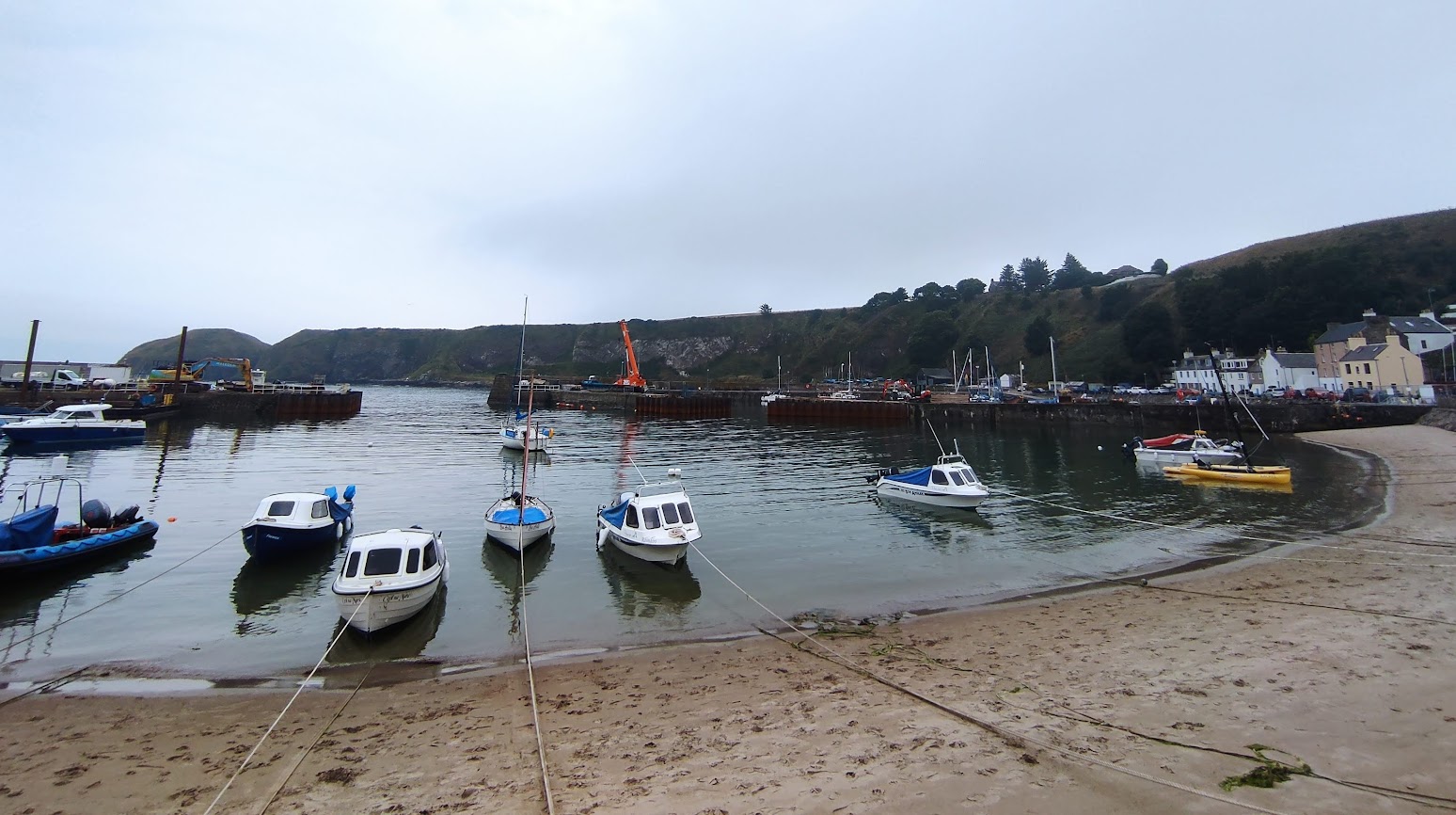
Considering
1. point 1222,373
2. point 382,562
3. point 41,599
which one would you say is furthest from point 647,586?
point 1222,373

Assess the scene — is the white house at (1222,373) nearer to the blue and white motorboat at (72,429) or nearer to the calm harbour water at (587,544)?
the calm harbour water at (587,544)

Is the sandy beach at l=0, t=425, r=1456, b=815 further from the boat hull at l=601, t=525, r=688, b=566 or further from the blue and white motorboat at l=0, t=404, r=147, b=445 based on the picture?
the blue and white motorboat at l=0, t=404, r=147, b=445

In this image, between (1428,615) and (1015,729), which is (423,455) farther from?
(1428,615)

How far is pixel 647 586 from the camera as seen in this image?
18547 millimetres

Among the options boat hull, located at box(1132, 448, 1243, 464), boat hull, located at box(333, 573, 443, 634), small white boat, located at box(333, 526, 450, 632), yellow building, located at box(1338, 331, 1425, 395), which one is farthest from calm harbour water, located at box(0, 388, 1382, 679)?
yellow building, located at box(1338, 331, 1425, 395)

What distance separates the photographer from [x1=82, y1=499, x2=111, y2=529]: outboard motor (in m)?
20.7

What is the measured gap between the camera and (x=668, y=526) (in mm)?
19969

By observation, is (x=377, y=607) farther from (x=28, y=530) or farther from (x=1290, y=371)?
(x=1290, y=371)

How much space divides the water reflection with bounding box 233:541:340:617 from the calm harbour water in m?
0.09

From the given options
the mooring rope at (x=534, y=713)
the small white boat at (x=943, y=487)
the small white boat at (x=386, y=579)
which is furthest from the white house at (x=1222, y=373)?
the small white boat at (x=386, y=579)

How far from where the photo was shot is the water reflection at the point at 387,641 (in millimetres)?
13500

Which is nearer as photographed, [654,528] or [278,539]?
[278,539]

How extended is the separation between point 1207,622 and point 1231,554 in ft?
32.3

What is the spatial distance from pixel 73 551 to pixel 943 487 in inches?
1293
